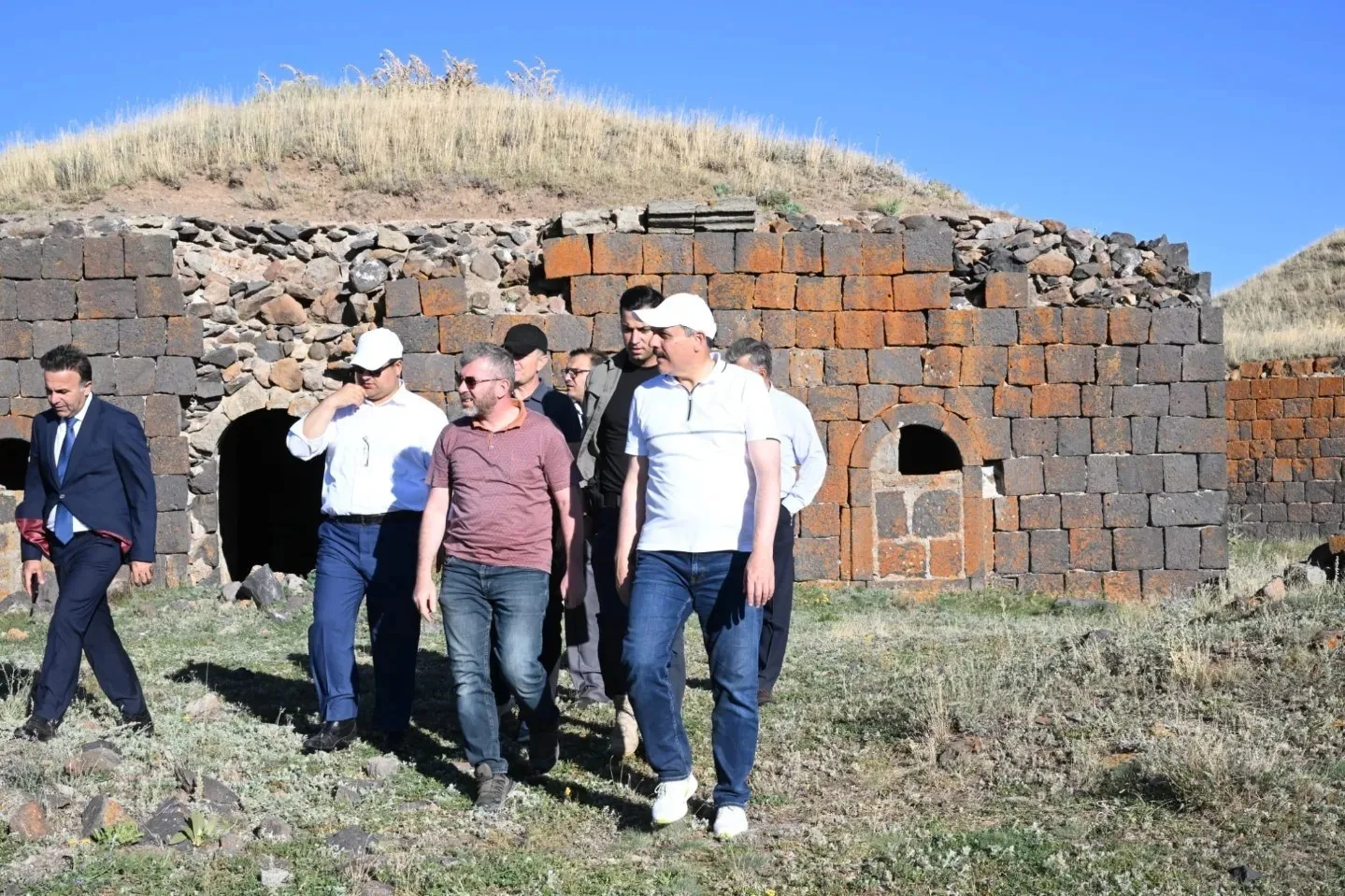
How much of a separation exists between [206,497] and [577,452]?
7707 mm

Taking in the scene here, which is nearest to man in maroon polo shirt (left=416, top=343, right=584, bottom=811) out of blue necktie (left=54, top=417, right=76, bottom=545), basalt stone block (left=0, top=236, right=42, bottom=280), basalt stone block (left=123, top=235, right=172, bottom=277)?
blue necktie (left=54, top=417, right=76, bottom=545)

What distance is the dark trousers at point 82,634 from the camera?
19.0ft

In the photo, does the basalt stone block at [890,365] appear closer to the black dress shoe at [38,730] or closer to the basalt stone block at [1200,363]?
the basalt stone block at [1200,363]

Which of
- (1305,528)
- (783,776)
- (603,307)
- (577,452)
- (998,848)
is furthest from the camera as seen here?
(1305,528)

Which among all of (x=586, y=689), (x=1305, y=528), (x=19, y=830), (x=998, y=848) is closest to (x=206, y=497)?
(x=586, y=689)

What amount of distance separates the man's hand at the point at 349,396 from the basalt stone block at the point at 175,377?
24.1 ft

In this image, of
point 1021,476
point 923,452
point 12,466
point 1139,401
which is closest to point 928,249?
point 1021,476

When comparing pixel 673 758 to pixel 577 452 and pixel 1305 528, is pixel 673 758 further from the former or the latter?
pixel 1305 528

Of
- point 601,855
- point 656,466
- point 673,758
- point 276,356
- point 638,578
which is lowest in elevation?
point 601,855

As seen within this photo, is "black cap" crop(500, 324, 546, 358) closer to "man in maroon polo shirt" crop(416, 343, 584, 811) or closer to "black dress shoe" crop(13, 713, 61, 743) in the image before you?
"man in maroon polo shirt" crop(416, 343, 584, 811)

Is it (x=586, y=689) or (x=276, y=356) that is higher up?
(x=276, y=356)

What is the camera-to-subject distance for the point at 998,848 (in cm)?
440

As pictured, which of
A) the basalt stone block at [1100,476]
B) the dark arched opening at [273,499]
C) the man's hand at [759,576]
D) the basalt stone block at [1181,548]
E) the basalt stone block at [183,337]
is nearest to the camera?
the man's hand at [759,576]

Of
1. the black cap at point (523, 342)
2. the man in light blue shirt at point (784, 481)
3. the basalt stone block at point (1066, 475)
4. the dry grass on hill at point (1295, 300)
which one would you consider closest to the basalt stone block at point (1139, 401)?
the basalt stone block at point (1066, 475)
